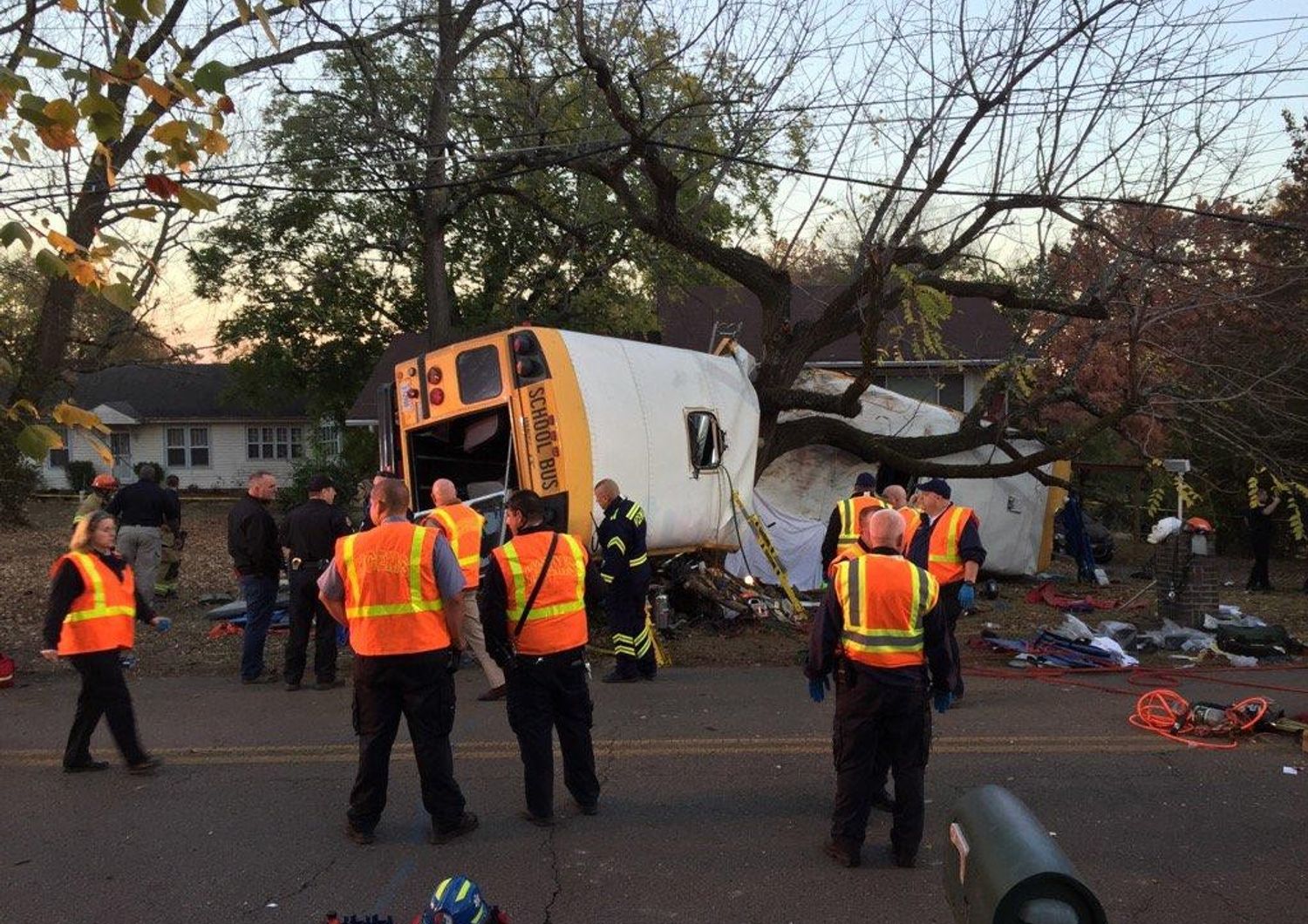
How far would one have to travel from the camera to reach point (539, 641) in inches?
217

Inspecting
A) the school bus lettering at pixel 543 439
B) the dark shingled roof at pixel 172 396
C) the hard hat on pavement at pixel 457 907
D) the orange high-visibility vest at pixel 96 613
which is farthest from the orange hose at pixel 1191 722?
the dark shingled roof at pixel 172 396

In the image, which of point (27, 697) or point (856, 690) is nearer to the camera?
point (856, 690)

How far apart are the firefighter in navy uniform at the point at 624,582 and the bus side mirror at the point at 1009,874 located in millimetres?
7207

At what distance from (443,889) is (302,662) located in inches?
255

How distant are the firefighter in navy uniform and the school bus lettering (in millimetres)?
1064

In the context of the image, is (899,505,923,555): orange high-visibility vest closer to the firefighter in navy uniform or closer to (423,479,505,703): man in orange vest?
the firefighter in navy uniform

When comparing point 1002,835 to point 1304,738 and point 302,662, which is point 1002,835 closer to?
point 1304,738

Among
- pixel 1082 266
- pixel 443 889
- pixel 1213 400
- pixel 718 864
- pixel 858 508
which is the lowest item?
pixel 718 864

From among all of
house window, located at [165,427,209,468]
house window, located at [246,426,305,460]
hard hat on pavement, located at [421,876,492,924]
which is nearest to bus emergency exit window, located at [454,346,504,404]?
hard hat on pavement, located at [421,876,492,924]

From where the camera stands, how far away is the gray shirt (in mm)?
5348

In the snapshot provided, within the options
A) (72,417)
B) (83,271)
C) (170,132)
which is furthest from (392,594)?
(170,132)

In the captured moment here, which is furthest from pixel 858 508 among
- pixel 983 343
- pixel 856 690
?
pixel 983 343

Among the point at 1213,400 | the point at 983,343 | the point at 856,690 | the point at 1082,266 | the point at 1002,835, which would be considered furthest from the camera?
the point at 983,343

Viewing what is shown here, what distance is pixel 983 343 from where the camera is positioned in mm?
27562
